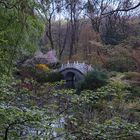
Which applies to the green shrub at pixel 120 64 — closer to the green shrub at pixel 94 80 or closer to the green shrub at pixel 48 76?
the green shrub at pixel 94 80

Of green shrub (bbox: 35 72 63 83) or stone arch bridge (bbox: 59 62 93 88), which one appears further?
stone arch bridge (bbox: 59 62 93 88)

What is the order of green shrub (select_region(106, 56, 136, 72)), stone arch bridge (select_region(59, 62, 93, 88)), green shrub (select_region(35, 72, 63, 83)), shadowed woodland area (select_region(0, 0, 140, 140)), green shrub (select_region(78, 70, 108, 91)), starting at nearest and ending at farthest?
shadowed woodland area (select_region(0, 0, 140, 140)) < green shrub (select_region(78, 70, 108, 91)) < green shrub (select_region(106, 56, 136, 72)) < green shrub (select_region(35, 72, 63, 83)) < stone arch bridge (select_region(59, 62, 93, 88))

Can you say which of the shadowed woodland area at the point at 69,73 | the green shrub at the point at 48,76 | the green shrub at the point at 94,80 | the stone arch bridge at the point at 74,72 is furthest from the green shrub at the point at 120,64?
the green shrub at the point at 48,76

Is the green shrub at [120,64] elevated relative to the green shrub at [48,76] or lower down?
elevated

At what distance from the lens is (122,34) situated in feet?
86.1

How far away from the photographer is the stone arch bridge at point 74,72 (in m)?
20.2

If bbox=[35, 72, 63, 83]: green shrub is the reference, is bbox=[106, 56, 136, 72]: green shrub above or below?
above

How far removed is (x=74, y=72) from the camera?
21.2 meters

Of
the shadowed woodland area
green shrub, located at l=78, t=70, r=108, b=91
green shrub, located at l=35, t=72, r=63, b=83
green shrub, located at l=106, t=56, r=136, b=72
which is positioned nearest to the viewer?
the shadowed woodland area

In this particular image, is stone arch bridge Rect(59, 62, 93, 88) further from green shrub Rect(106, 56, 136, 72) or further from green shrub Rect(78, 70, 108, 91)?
green shrub Rect(78, 70, 108, 91)

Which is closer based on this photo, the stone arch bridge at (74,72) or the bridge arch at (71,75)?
the stone arch bridge at (74,72)

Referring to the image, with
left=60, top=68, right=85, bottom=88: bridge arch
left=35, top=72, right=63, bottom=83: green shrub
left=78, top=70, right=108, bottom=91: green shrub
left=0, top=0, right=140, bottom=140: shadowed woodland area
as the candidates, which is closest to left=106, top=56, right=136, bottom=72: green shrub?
left=0, top=0, right=140, bottom=140: shadowed woodland area

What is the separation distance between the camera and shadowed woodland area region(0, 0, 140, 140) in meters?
2.65

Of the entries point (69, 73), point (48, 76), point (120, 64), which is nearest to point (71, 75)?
point (69, 73)
